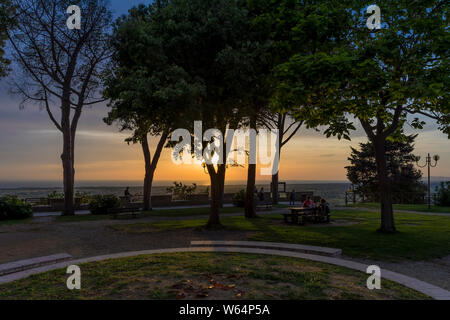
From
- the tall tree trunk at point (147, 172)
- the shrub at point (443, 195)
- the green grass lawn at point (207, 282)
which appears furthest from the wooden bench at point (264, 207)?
the green grass lawn at point (207, 282)

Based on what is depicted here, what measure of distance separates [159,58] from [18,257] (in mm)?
7896

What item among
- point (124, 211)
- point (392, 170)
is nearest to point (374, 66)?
point (124, 211)

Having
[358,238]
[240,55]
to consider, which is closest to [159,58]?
[240,55]

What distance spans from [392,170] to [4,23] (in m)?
48.8

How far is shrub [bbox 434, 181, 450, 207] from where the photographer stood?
27203 mm

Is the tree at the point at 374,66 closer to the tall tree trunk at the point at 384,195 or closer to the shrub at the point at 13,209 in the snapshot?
the tall tree trunk at the point at 384,195

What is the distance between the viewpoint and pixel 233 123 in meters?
15.8

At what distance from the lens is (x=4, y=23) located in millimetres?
18266

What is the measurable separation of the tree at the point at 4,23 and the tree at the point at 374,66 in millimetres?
15842

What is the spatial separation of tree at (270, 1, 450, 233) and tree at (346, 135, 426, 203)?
38.7 meters

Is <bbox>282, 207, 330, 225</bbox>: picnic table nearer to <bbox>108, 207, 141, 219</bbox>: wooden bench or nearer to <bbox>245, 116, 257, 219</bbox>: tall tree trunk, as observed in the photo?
<bbox>245, 116, 257, 219</bbox>: tall tree trunk

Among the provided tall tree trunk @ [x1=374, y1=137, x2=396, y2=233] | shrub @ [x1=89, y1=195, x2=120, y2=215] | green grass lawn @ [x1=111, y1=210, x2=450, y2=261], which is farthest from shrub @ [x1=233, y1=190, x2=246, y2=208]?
tall tree trunk @ [x1=374, y1=137, x2=396, y2=233]

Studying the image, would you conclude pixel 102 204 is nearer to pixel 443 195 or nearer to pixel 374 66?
pixel 374 66

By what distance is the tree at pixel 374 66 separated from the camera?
357 inches
